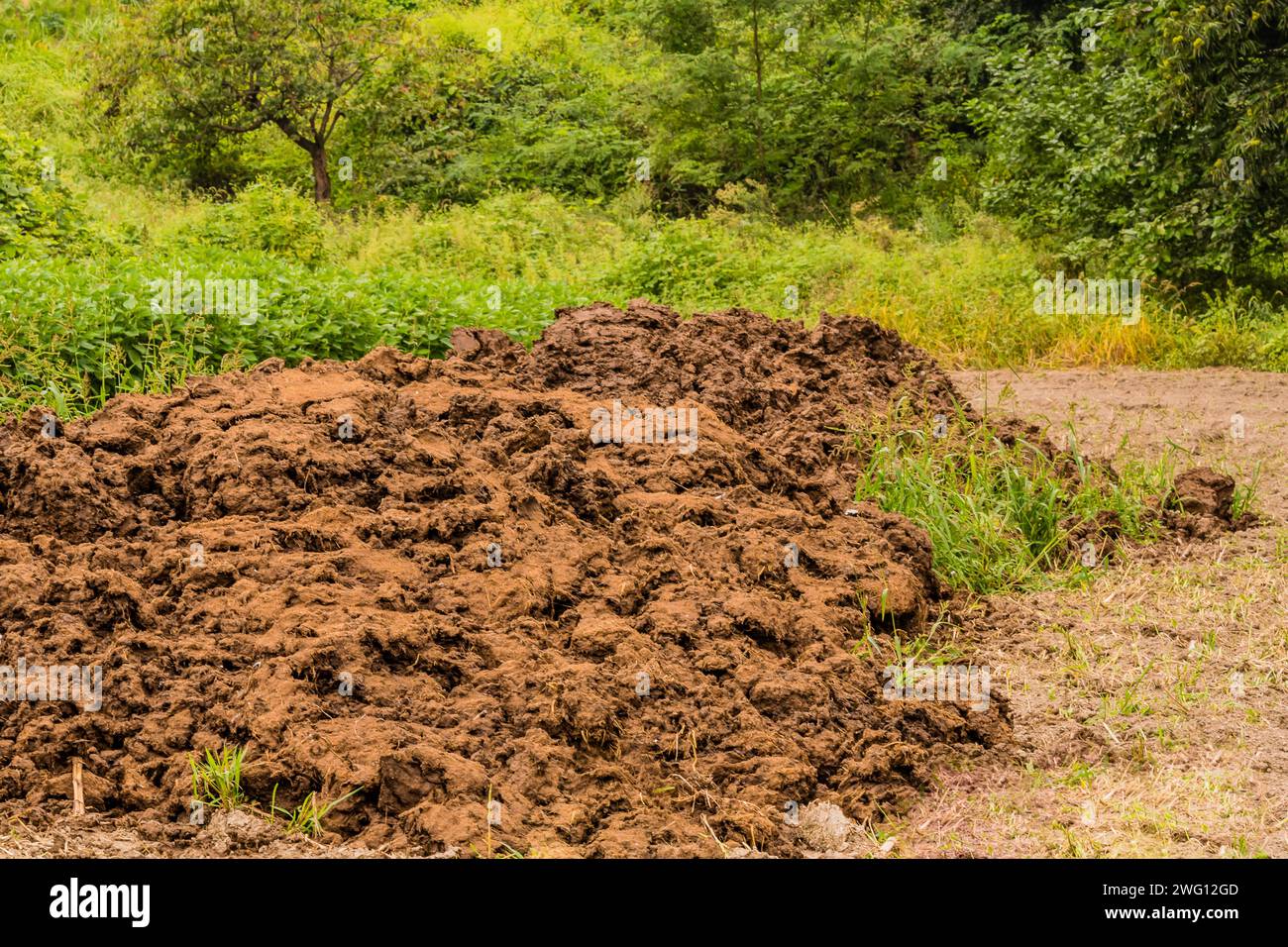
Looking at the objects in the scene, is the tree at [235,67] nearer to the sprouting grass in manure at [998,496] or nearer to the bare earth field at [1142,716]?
the sprouting grass in manure at [998,496]

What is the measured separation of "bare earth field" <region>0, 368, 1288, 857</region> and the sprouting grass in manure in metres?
0.20

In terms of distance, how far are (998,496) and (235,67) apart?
13.7 meters

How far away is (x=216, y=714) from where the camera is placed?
344cm

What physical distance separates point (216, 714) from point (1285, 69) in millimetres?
9466

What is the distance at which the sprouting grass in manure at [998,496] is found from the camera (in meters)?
5.36

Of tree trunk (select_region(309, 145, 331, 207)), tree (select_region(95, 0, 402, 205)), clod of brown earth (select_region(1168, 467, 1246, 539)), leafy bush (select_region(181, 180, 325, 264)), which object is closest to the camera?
clod of brown earth (select_region(1168, 467, 1246, 539))

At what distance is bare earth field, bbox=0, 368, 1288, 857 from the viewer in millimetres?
3213

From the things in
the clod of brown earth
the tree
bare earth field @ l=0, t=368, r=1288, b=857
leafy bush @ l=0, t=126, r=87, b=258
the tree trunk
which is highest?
the tree

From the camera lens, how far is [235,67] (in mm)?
16359

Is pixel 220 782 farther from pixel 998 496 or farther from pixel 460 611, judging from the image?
pixel 998 496

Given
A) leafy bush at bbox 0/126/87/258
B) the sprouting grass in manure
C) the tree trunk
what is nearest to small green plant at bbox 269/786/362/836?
the sprouting grass in manure

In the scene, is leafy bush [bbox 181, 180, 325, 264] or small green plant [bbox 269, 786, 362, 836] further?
leafy bush [bbox 181, 180, 325, 264]

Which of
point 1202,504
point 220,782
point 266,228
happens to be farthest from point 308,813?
point 266,228

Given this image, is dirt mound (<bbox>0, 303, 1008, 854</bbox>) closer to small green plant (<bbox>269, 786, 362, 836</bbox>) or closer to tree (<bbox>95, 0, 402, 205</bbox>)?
small green plant (<bbox>269, 786, 362, 836</bbox>)
